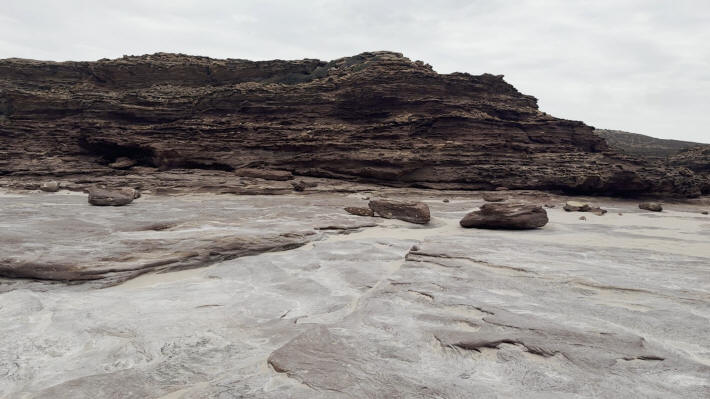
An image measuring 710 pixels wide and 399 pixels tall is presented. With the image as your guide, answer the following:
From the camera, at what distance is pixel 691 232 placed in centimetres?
898

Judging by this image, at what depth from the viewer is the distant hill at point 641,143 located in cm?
3962

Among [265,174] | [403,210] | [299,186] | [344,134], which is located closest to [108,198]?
[299,186]

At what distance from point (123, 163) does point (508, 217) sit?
20132 millimetres

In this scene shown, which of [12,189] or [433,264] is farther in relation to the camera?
[12,189]

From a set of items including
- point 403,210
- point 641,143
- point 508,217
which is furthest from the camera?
point 641,143

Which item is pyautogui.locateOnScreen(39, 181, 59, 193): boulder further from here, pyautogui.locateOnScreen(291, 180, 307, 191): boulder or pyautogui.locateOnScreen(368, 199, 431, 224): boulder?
pyautogui.locateOnScreen(368, 199, 431, 224): boulder

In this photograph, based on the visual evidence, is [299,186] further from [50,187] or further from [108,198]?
[50,187]

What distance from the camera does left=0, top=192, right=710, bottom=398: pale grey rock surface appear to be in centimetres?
249

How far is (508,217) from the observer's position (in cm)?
911

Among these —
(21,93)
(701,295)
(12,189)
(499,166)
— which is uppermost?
(21,93)

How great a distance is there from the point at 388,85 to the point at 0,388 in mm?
21425

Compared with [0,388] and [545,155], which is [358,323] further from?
[545,155]

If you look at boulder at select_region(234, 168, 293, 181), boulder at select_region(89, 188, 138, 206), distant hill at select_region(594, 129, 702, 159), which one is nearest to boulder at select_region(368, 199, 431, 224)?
boulder at select_region(89, 188, 138, 206)

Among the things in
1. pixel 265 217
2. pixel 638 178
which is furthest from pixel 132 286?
pixel 638 178
